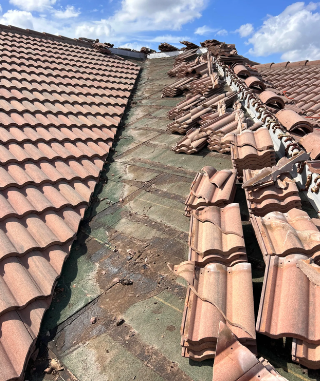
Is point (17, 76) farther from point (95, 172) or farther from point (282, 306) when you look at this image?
point (282, 306)

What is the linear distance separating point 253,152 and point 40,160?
11.5 feet

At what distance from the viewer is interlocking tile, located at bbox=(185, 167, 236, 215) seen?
364 cm

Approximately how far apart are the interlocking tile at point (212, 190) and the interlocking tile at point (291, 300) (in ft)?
3.90

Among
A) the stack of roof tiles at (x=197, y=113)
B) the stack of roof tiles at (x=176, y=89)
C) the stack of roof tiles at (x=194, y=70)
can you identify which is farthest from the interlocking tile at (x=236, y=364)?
the stack of roof tiles at (x=194, y=70)

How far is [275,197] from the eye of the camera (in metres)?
3.43

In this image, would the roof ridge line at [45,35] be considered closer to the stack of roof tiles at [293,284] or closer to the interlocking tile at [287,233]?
the interlocking tile at [287,233]

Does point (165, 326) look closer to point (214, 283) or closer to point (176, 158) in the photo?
point (214, 283)

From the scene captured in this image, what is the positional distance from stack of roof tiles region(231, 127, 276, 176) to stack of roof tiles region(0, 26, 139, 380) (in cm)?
245

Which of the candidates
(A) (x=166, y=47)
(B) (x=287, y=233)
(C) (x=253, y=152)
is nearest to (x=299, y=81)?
(C) (x=253, y=152)

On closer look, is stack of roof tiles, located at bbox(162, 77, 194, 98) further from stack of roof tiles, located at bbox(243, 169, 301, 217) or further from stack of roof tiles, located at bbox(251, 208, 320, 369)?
stack of roof tiles, located at bbox(251, 208, 320, 369)

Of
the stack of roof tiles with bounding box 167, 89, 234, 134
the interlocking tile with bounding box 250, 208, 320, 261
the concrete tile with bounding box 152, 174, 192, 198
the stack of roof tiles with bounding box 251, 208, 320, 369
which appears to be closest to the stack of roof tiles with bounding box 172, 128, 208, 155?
the stack of roof tiles with bounding box 167, 89, 234, 134

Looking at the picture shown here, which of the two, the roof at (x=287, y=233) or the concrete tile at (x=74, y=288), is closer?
the roof at (x=287, y=233)

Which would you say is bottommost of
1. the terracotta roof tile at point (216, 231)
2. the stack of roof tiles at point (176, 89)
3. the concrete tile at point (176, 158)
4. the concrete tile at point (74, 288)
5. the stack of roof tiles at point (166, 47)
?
the concrete tile at point (74, 288)

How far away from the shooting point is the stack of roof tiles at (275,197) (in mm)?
3330
